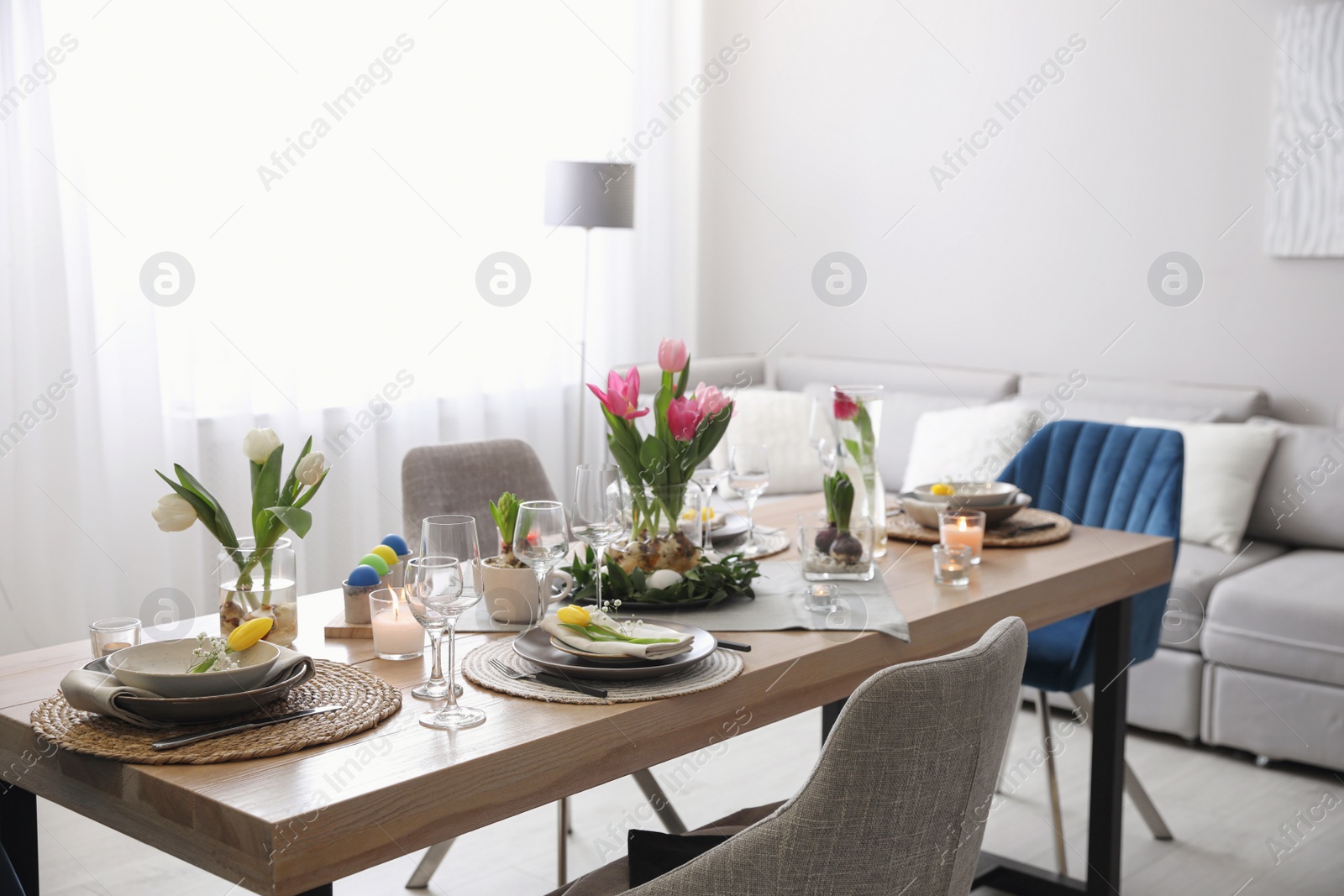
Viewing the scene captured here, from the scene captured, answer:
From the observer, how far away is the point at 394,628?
1.53 metres

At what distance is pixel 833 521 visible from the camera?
1949mm

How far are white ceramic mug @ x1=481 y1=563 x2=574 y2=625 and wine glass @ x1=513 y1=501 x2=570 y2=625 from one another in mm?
86

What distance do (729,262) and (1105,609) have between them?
124 inches

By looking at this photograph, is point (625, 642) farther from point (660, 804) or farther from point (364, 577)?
point (660, 804)

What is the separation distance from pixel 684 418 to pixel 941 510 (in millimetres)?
689

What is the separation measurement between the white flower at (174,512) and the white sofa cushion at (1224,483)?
8.85ft

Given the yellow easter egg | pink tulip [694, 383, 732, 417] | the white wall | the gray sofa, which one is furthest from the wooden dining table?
the white wall

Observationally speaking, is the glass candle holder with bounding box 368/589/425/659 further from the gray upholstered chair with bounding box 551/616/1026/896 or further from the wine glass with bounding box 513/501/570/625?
the gray upholstered chair with bounding box 551/616/1026/896

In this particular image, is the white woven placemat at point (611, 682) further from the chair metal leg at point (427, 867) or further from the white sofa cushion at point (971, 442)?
the white sofa cushion at point (971, 442)

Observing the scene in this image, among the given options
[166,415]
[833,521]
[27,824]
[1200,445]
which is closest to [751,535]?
[833,521]

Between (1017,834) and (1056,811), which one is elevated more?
(1056,811)

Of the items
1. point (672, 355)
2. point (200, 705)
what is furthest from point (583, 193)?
point (200, 705)

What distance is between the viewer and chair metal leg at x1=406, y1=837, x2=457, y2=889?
2.35m

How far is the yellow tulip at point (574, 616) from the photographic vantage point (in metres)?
1.46
